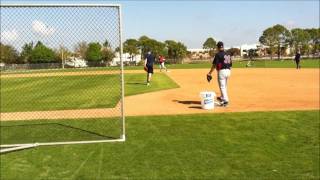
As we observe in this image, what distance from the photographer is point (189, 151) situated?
852 centimetres

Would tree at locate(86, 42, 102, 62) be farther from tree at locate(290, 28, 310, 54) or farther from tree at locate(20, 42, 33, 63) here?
tree at locate(290, 28, 310, 54)

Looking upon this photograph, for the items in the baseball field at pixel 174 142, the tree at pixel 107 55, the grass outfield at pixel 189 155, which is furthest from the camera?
the tree at pixel 107 55

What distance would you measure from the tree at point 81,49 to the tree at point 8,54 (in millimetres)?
1280

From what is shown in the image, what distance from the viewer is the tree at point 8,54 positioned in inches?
385

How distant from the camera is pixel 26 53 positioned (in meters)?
10.2

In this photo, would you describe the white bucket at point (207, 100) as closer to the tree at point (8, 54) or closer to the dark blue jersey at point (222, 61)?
the dark blue jersey at point (222, 61)

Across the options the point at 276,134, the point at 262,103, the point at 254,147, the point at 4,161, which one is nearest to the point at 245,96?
the point at 262,103

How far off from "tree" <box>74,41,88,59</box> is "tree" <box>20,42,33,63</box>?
98 cm

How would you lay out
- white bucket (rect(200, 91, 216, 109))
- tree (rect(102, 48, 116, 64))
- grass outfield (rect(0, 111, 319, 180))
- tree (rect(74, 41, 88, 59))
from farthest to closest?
white bucket (rect(200, 91, 216, 109)) < tree (rect(102, 48, 116, 64)) < tree (rect(74, 41, 88, 59)) < grass outfield (rect(0, 111, 319, 180))

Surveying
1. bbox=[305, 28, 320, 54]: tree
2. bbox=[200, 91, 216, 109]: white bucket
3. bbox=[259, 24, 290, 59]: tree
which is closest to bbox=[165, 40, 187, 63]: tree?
bbox=[259, 24, 290, 59]: tree

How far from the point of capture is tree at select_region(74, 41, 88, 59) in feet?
31.9

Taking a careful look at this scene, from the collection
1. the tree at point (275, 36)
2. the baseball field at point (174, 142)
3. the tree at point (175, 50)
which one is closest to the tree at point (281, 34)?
the tree at point (275, 36)

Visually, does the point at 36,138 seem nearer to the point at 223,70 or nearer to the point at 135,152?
the point at 135,152

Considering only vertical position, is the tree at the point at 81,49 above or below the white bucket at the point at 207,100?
above
